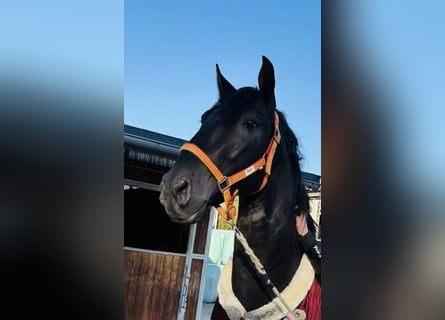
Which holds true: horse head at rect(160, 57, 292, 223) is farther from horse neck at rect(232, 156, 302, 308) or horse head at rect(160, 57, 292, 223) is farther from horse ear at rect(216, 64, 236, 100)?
horse neck at rect(232, 156, 302, 308)

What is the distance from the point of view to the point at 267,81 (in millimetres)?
2230

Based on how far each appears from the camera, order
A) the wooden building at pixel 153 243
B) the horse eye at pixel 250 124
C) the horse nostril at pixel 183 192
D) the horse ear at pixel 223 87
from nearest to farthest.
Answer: the horse nostril at pixel 183 192 < the horse eye at pixel 250 124 < the horse ear at pixel 223 87 < the wooden building at pixel 153 243

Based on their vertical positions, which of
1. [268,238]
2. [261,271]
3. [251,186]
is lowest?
[261,271]

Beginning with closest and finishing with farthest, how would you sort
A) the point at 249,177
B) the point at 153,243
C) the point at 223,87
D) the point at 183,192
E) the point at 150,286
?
the point at 183,192, the point at 249,177, the point at 223,87, the point at 150,286, the point at 153,243

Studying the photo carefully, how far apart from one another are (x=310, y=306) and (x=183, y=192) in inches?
38.8

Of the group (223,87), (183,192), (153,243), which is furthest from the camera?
(153,243)

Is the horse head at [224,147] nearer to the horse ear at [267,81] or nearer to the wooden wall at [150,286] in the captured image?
the horse ear at [267,81]

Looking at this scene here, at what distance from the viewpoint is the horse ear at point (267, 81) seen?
2.22m

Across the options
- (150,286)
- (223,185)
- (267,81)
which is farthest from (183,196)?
(150,286)

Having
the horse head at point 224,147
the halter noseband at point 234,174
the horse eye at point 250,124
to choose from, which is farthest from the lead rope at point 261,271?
the horse eye at point 250,124

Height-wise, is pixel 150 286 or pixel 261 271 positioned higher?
pixel 261 271

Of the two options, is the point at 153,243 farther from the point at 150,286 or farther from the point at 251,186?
the point at 251,186
